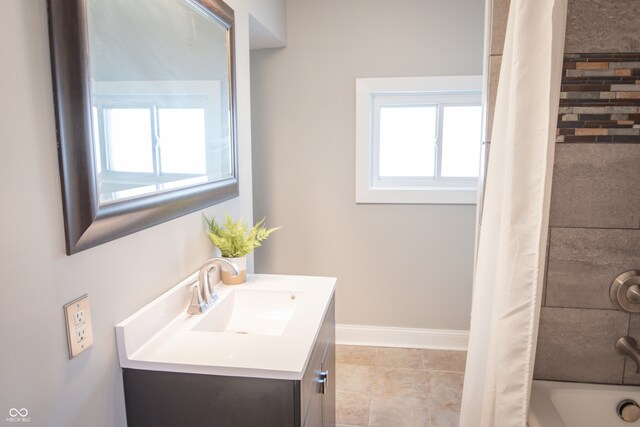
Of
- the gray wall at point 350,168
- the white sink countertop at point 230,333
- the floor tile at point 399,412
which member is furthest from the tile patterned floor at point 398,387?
the white sink countertop at point 230,333

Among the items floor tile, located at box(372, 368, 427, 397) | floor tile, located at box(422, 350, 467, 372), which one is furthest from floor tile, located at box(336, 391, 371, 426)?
floor tile, located at box(422, 350, 467, 372)

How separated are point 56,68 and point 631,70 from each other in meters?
1.72

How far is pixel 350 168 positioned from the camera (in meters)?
3.04

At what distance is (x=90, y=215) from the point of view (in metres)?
1.02

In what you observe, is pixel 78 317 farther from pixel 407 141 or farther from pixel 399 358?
pixel 407 141

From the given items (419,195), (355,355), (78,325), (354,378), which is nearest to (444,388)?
(354,378)

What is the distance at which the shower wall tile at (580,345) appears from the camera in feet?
5.35

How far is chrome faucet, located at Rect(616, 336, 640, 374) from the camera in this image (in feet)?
5.16

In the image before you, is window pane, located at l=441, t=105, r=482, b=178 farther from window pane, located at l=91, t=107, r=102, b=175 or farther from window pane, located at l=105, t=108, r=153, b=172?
window pane, located at l=91, t=107, r=102, b=175

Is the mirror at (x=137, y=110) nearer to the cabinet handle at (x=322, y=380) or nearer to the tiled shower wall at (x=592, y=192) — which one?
the cabinet handle at (x=322, y=380)

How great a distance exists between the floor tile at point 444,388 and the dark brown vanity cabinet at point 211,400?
151 centimetres

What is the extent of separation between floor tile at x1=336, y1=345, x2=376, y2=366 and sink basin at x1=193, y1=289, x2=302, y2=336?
55.1 inches

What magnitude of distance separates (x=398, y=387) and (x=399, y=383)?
0.05m

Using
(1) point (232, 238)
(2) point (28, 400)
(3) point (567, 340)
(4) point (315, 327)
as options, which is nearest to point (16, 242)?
(2) point (28, 400)
